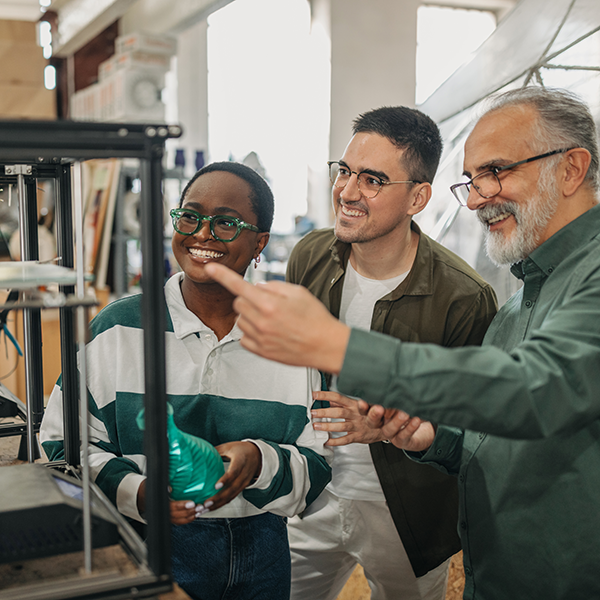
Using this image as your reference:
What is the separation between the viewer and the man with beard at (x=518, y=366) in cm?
77

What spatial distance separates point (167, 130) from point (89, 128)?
0.09 m

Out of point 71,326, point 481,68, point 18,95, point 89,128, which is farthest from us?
point 18,95

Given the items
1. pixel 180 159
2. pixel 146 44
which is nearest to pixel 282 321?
pixel 180 159

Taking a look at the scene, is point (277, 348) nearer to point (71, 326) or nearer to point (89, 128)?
point (89, 128)

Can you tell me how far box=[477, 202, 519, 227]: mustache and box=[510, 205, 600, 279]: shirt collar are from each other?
9 cm

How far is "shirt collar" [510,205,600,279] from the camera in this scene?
1.15 m

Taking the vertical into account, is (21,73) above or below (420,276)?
above

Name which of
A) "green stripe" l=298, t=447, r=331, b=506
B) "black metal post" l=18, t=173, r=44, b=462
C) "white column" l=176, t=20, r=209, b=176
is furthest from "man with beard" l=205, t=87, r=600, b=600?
"white column" l=176, t=20, r=209, b=176

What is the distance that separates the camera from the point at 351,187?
177 centimetres

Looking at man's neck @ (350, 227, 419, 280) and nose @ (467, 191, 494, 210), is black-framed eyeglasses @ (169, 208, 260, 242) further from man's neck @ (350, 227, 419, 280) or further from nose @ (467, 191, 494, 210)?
man's neck @ (350, 227, 419, 280)

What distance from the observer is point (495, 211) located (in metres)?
1.28

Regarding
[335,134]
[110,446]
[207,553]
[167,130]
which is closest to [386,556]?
[207,553]

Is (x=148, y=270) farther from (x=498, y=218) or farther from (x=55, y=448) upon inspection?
(x=498, y=218)

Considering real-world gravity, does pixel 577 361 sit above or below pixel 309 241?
below
